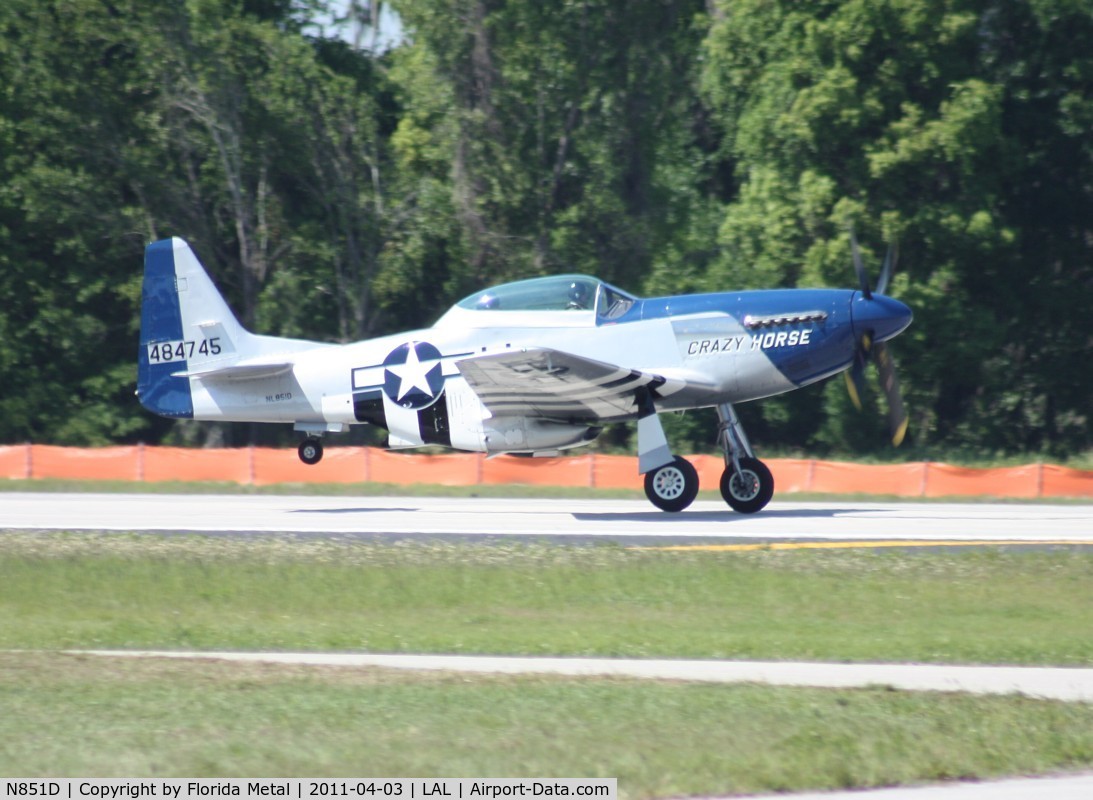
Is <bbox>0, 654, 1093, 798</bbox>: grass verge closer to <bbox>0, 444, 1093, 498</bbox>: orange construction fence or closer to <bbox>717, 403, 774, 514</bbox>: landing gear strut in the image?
<bbox>717, 403, 774, 514</bbox>: landing gear strut

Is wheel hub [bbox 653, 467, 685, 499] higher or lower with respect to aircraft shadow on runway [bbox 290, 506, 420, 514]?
higher

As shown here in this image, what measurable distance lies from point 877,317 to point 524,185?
19.2 m

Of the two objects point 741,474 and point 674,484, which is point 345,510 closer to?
point 674,484

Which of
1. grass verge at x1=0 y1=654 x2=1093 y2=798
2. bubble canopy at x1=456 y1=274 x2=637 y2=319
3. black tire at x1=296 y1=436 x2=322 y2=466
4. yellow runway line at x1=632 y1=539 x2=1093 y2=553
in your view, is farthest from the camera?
black tire at x1=296 y1=436 x2=322 y2=466

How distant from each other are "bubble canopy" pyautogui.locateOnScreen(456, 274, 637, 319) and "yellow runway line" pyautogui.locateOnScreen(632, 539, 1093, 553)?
4.41m

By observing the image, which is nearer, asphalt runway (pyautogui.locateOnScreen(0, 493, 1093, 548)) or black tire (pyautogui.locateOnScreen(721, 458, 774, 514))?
asphalt runway (pyautogui.locateOnScreen(0, 493, 1093, 548))

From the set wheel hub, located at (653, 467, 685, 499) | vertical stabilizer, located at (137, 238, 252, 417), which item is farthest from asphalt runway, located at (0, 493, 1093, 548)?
vertical stabilizer, located at (137, 238, 252, 417)

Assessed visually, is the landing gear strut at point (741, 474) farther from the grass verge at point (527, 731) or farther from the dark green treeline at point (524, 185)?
the dark green treeline at point (524, 185)

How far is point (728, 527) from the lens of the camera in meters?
17.2

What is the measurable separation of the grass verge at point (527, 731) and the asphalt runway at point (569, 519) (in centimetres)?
760

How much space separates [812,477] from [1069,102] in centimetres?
1448

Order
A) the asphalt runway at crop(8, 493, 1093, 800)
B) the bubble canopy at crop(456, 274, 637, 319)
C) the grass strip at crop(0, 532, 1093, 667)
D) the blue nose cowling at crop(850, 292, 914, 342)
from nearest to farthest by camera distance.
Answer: the asphalt runway at crop(8, 493, 1093, 800)
the grass strip at crop(0, 532, 1093, 667)
the blue nose cowling at crop(850, 292, 914, 342)
the bubble canopy at crop(456, 274, 637, 319)

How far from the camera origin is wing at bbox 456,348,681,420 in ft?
55.6

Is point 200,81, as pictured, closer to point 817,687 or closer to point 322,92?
point 322,92
